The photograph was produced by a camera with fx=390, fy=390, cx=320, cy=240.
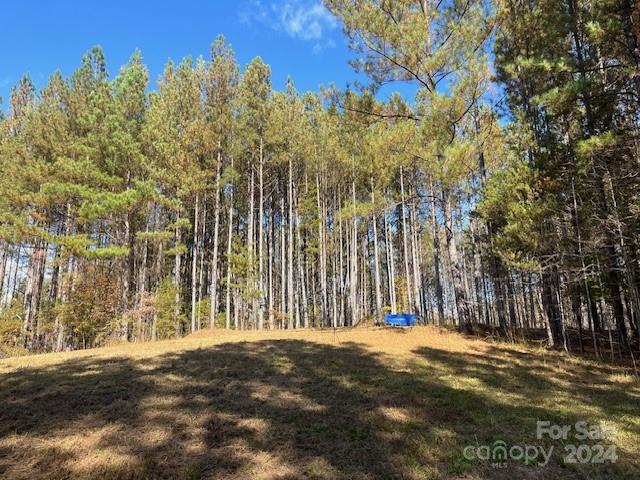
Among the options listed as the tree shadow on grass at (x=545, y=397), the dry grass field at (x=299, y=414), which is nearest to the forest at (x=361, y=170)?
the tree shadow on grass at (x=545, y=397)

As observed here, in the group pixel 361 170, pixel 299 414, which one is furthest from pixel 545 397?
pixel 361 170

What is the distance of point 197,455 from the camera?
150 inches

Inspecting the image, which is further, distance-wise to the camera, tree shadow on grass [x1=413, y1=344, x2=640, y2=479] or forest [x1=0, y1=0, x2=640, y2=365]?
forest [x1=0, y1=0, x2=640, y2=365]

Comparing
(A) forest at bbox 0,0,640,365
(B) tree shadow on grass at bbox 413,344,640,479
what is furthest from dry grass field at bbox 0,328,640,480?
(A) forest at bbox 0,0,640,365

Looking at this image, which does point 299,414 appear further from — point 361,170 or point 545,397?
point 361,170

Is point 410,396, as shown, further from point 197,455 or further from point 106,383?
point 106,383

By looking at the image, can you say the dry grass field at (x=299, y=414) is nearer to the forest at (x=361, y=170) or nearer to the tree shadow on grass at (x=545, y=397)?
the tree shadow on grass at (x=545, y=397)

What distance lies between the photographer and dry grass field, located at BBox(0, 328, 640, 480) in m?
3.61

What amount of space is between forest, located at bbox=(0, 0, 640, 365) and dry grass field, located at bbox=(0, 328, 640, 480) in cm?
355

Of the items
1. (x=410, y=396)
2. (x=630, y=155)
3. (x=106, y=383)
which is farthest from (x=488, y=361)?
(x=106, y=383)

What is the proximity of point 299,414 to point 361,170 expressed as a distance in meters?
15.8

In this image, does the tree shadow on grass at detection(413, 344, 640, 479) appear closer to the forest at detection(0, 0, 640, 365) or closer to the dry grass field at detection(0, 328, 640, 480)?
the dry grass field at detection(0, 328, 640, 480)

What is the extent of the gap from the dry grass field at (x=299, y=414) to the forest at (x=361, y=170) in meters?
3.55

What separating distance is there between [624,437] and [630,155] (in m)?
6.63
